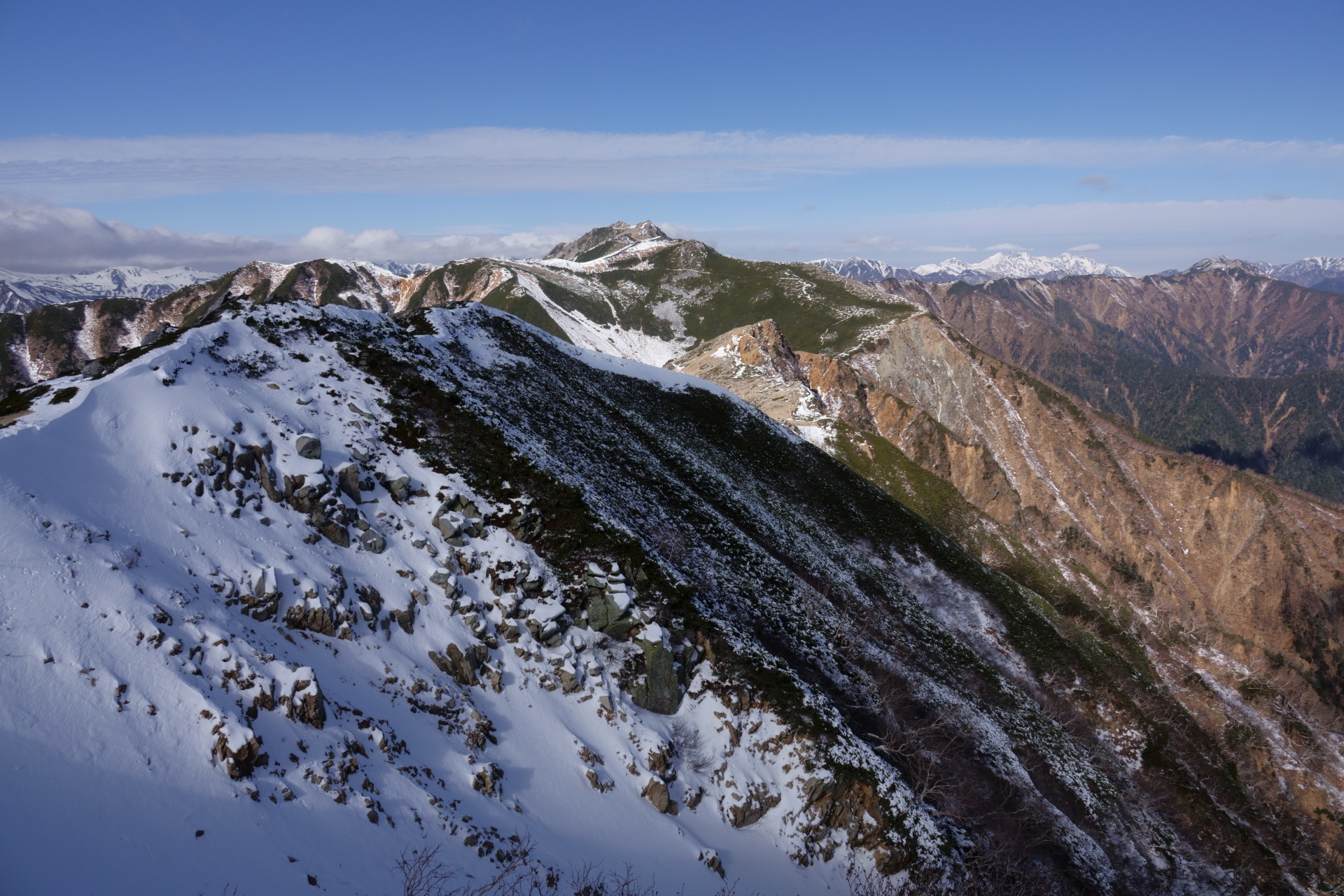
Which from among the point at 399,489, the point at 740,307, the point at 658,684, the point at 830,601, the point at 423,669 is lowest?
the point at 830,601

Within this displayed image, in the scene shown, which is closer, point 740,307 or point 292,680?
point 292,680

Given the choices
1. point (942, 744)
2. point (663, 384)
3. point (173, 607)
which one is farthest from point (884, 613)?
point (173, 607)

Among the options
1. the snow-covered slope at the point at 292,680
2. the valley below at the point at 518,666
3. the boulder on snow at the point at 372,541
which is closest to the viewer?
the snow-covered slope at the point at 292,680

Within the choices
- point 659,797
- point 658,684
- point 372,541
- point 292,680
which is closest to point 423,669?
point 292,680

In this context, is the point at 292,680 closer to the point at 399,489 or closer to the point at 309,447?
the point at 399,489

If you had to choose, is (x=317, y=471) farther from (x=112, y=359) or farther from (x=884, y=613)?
(x=884, y=613)

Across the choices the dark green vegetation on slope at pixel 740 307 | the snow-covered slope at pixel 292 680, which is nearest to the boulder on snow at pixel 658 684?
the snow-covered slope at pixel 292 680

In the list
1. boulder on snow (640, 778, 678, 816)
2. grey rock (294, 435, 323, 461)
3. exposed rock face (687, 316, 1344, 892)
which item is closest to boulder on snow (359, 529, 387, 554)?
grey rock (294, 435, 323, 461)

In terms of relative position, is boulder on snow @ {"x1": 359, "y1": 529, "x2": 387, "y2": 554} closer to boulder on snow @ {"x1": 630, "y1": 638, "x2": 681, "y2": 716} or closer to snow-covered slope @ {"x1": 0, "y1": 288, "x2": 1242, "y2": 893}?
snow-covered slope @ {"x1": 0, "y1": 288, "x2": 1242, "y2": 893}

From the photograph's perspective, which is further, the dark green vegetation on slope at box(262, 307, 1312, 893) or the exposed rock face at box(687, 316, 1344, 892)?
the exposed rock face at box(687, 316, 1344, 892)

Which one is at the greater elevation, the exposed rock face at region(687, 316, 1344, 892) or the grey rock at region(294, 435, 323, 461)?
the grey rock at region(294, 435, 323, 461)

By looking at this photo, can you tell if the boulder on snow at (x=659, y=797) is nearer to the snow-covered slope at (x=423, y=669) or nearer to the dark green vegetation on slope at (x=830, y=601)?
the snow-covered slope at (x=423, y=669)

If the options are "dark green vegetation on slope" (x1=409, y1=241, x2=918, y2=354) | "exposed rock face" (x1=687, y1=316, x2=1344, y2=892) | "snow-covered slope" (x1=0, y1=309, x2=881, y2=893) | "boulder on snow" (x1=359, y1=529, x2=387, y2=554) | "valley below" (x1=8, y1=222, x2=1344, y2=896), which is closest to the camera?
"snow-covered slope" (x1=0, y1=309, x2=881, y2=893)

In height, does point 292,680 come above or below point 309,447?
below
